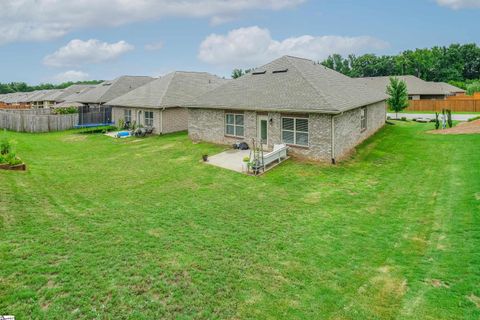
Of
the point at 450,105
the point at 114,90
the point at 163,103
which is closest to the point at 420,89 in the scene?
the point at 450,105

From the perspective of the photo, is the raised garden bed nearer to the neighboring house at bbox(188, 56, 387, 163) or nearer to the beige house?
the neighboring house at bbox(188, 56, 387, 163)

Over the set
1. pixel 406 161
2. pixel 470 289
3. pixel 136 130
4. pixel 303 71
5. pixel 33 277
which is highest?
pixel 303 71

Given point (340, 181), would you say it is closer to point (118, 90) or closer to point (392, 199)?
point (392, 199)

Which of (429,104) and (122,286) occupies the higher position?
(429,104)

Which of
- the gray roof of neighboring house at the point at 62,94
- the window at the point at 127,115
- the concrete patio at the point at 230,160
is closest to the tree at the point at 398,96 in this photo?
the concrete patio at the point at 230,160

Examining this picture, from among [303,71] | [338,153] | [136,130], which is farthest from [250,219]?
[136,130]

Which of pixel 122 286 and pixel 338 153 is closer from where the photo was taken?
pixel 122 286
